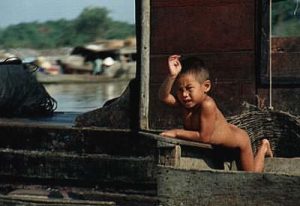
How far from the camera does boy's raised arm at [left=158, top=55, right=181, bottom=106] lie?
497 cm

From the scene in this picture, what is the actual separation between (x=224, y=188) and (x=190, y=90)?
65 cm

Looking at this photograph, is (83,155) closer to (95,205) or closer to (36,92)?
(95,205)

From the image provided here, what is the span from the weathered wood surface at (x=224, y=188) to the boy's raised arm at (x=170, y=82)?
51 cm

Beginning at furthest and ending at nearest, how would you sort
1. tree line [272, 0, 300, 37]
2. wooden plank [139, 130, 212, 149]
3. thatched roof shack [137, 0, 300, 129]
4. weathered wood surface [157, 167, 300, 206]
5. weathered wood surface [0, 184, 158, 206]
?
1. tree line [272, 0, 300, 37]
2. weathered wood surface [0, 184, 158, 206]
3. thatched roof shack [137, 0, 300, 129]
4. wooden plank [139, 130, 212, 149]
5. weathered wood surface [157, 167, 300, 206]

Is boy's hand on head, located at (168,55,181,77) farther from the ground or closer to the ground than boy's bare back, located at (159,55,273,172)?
farther from the ground

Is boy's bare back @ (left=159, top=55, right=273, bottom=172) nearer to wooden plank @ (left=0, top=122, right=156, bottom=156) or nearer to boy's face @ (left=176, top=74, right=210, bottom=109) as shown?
boy's face @ (left=176, top=74, right=210, bottom=109)

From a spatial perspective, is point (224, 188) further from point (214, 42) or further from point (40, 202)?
point (40, 202)

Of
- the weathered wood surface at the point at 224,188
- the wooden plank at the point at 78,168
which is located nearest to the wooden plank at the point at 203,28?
the wooden plank at the point at 78,168

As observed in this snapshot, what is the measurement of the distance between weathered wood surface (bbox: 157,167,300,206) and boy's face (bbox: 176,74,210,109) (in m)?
0.48

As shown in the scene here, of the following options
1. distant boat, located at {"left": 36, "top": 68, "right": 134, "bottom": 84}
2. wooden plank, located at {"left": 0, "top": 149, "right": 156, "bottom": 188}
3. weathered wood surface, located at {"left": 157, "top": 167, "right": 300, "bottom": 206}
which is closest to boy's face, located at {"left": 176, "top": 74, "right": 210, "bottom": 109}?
weathered wood surface, located at {"left": 157, "top": 167, "right": 300, "bottom": 206}

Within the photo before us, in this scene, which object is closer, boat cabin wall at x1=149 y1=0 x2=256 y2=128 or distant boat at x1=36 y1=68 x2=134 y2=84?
boat cabin wall at x1=149 y1=0 x2=256 y2=128

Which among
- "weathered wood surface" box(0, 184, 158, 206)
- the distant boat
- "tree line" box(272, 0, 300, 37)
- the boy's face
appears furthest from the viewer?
the distant boat

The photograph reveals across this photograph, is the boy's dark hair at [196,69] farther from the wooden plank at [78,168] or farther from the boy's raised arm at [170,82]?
the wooden plank at [78,168]

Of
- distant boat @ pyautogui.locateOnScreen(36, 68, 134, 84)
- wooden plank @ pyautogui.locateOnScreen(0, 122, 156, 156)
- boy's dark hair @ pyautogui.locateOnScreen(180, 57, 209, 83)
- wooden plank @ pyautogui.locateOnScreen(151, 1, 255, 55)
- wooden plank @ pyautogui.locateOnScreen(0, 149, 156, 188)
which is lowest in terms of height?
distant boat @ pyautogui.locateOnScreen(36, 68, 134, 84)
